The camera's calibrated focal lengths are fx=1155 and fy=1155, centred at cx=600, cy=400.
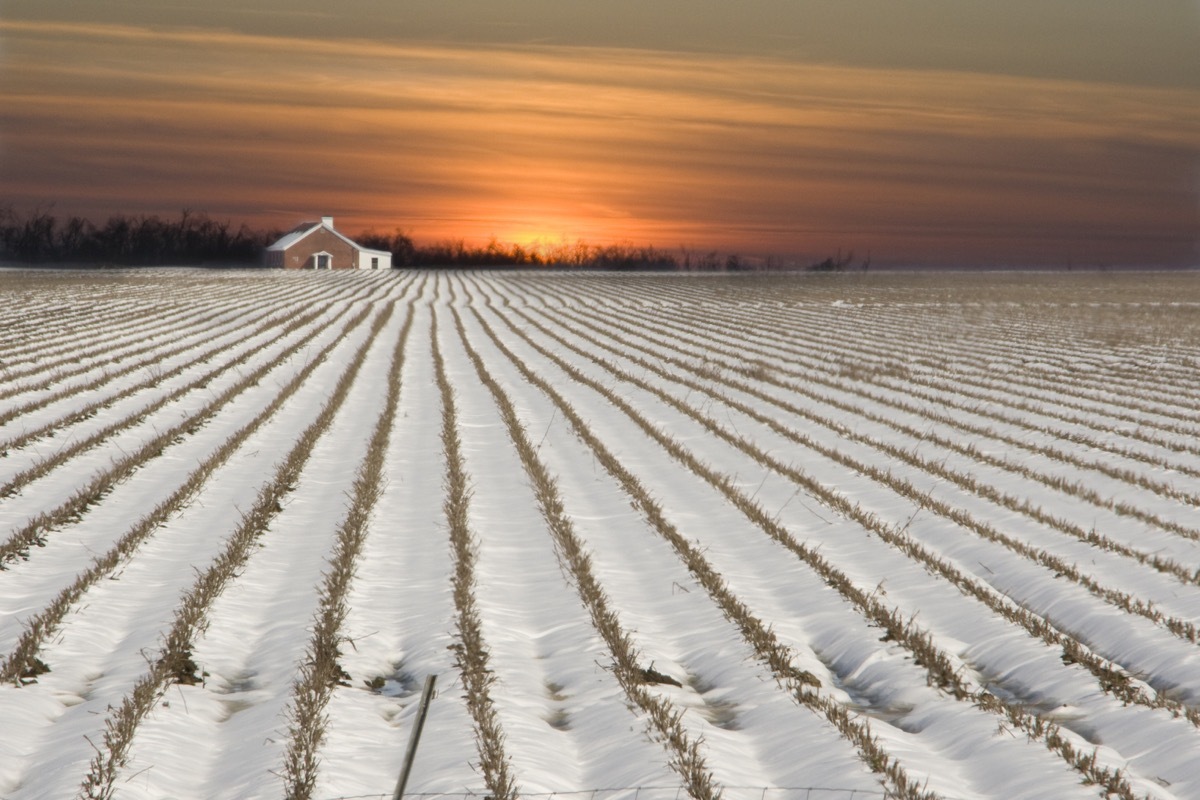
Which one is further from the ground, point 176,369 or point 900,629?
point 900,629

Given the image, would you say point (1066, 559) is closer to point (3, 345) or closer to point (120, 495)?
point (120, 495)

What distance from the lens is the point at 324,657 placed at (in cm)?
703

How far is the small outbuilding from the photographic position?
9669 cm

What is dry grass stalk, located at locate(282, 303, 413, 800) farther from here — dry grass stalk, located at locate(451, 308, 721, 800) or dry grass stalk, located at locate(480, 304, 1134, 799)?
dry grass stalk, located at locate(480, 304, 1134, 799)

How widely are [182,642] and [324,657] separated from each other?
0.95 m

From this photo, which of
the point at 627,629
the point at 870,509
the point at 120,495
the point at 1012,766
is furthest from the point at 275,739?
the point at 870,509

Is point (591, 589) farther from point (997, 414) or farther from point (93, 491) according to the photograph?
point (997, 414)

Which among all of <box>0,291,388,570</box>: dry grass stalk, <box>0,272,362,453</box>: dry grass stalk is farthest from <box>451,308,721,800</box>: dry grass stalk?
<box>0,272,362,453</box>: dry grass stalk

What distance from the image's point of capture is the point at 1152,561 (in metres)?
10.1

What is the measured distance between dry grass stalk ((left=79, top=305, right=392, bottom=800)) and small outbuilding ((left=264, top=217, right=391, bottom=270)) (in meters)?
86.6

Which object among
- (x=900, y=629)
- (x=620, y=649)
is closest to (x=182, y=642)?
(x=620, y=649)

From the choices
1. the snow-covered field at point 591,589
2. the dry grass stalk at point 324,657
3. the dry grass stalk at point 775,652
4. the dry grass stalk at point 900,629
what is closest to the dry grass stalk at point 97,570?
the snow-covered field at point 591,589

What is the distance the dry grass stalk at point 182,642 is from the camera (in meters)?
5.52

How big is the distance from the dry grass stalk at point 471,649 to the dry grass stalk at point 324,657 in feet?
2.52
